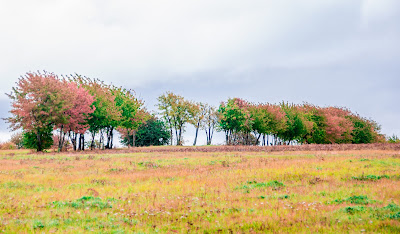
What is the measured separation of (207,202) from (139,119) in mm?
67093

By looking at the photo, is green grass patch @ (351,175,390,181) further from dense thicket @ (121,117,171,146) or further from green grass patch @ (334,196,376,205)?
dense thicket @ (121,117,171,146)

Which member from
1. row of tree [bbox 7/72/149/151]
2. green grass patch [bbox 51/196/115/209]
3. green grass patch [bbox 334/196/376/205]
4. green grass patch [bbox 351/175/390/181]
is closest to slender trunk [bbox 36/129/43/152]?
row of tree [bbox 7/72/149/151]

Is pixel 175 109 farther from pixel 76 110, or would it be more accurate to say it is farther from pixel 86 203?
pixel 86 203

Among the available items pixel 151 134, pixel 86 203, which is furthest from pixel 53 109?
pixel 151 134

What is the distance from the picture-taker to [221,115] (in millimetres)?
91500

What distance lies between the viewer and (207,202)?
1321 centimetres

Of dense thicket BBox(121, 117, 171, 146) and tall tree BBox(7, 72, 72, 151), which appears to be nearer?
tall tree BBox(7, 72, 72, 151)

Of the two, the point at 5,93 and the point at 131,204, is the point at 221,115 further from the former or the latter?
the point at 131,204

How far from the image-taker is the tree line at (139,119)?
5216 cm

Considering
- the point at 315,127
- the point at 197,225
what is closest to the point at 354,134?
the point at 315,127

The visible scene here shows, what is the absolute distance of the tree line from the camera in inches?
2053

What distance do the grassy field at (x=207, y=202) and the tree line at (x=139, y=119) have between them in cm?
3408

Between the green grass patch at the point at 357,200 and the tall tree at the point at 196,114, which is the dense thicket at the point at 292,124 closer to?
the tall tree at the point at 196,114

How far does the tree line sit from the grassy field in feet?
112
